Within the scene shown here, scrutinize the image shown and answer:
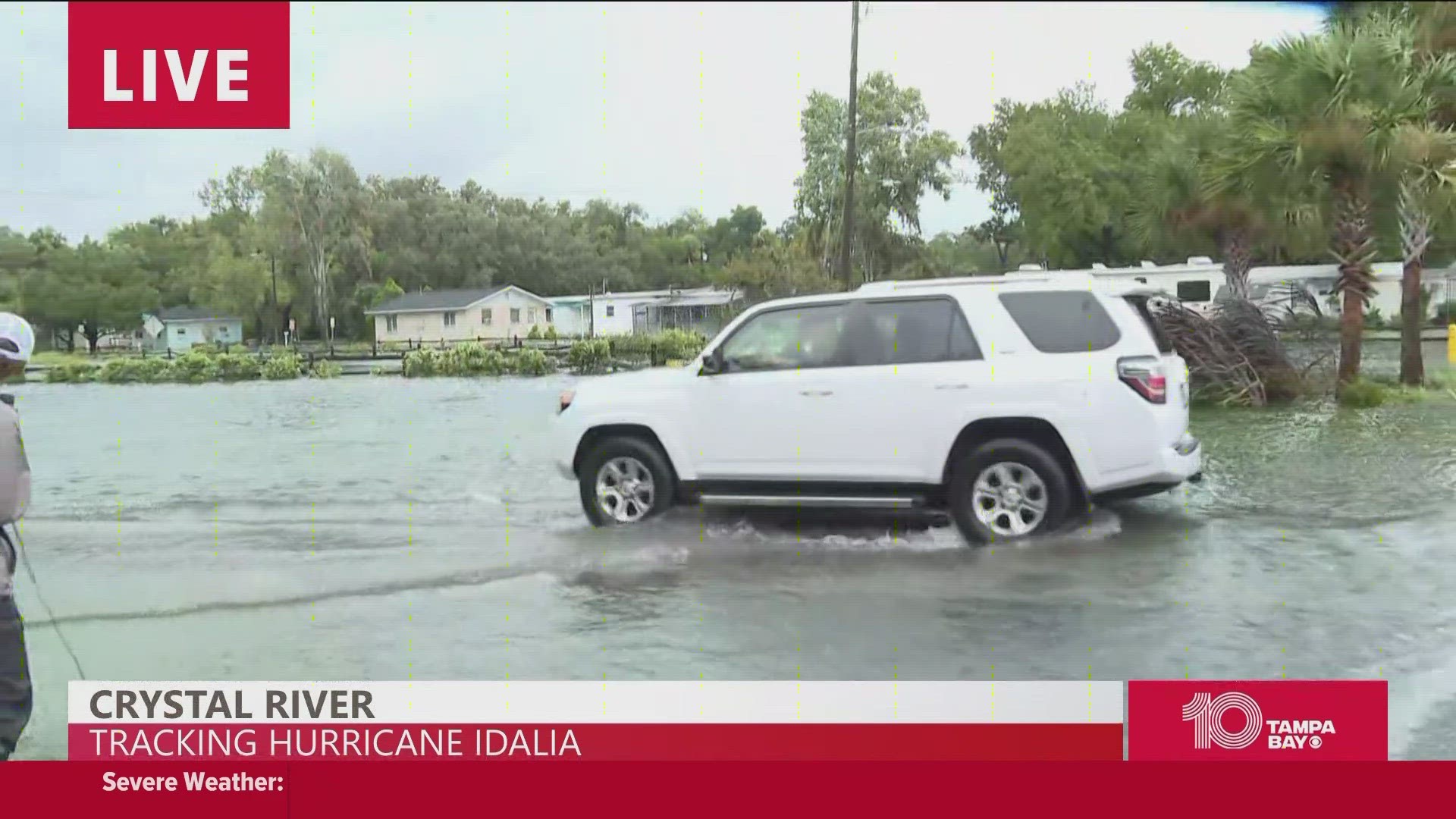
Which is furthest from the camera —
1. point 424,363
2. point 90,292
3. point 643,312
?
point 424,363

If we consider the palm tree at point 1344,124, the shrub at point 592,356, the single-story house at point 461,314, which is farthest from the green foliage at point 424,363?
the palm tree at point 1344,124

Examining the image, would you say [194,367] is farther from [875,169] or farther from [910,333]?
[875,169]

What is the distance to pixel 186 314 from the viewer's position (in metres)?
4.94

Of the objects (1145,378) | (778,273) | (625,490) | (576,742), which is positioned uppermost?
(778,273)

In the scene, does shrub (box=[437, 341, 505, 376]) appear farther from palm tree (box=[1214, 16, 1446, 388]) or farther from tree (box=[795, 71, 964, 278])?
palm tree (box=[1214, 16, 1446, 388])

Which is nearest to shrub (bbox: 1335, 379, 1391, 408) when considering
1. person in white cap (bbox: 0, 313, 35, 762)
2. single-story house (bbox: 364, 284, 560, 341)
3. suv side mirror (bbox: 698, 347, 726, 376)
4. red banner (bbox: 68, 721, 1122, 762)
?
suv side mirror (bbox: 698, 347, 726, 376)

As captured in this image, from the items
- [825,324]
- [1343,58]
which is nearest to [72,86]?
[825,324]

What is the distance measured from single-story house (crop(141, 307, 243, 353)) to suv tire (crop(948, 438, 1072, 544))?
13.2ft

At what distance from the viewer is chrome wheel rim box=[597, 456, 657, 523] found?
22.5ft

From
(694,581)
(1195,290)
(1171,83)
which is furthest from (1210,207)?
(694,581)

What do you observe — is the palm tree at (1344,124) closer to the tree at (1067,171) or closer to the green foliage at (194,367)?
the tree at (1067,171)

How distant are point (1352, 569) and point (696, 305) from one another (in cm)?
405

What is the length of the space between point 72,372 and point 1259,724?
4.19 meters

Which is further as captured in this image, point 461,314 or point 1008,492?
point 461,314
